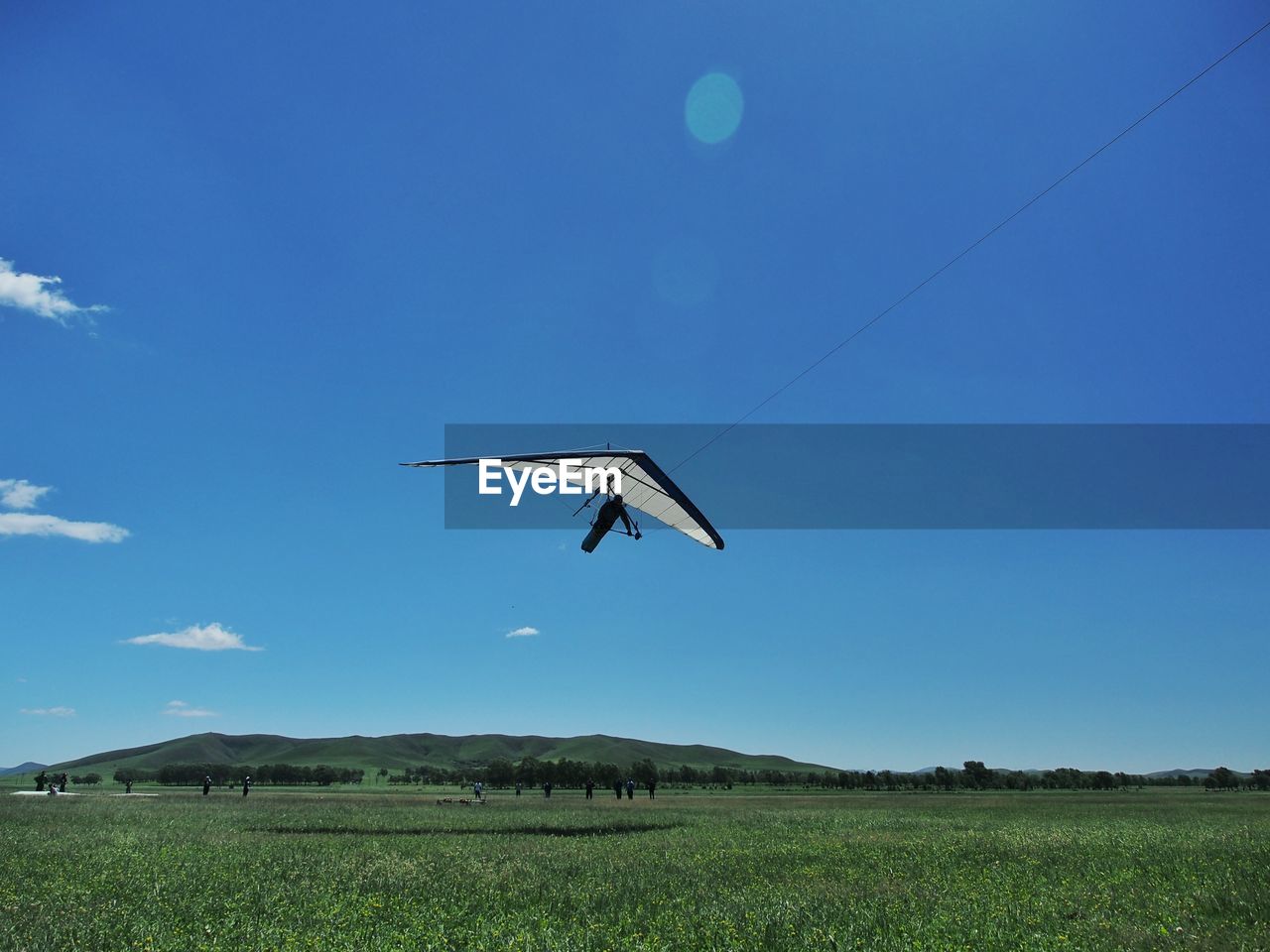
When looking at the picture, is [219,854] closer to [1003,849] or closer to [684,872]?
[684,872]

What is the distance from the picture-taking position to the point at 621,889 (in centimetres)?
1427

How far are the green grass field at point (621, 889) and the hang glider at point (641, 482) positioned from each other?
11.2 m

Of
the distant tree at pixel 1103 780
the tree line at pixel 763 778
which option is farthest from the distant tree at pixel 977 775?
the distant tree at pixel 1103 780

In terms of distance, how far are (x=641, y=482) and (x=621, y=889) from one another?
14719 millimetres

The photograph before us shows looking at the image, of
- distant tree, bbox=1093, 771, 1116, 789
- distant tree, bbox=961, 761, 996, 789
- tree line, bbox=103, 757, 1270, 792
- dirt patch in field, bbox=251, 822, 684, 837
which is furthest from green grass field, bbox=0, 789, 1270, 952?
distant tree, bbox=1093, 771, 1116, 789

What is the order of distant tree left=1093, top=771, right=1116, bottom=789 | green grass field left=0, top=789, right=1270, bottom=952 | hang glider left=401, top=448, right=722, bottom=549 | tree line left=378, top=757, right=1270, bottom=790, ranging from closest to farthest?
green grass field left=0, top=789, right=1270, bottom=952, hang glider left=401, top=448, right=722, bottom=549, tree line left=378, top=757, right=1270, bottom=790, distant tree left=1093, top=771, right=1116, bottom=789

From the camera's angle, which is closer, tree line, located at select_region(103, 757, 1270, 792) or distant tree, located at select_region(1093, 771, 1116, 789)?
tree line, located at select_region(103, 757, 1270, 792)

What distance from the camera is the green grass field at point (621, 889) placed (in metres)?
10.8

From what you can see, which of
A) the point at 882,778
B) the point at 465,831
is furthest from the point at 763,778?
the point at 465,831

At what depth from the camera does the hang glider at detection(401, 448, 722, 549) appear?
23672mm

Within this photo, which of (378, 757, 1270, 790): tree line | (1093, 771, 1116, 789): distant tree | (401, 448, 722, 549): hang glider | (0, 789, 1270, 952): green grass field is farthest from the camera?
(1093, 771, 1116, 789): distant tree

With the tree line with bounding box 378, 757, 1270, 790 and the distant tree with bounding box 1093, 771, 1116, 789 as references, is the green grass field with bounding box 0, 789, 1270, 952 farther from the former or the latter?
the distant tree with bounding box 1093, 771, 1116, 789

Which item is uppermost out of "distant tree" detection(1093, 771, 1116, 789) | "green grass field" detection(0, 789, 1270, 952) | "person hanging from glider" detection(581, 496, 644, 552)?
"person hanging from glider" detection(581, 496, 644, 552)

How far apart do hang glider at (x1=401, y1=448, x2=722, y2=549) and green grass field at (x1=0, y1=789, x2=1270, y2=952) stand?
1123 cm
